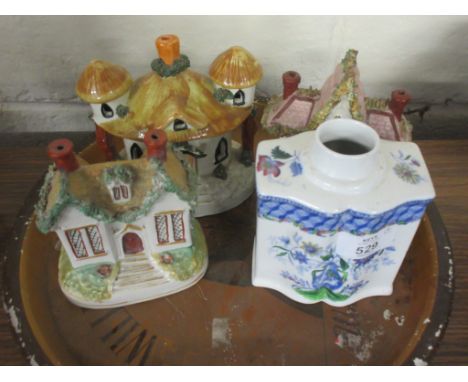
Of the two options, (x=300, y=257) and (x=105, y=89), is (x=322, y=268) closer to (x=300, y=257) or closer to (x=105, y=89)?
(x=300, y=257)

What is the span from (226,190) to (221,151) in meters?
0.07

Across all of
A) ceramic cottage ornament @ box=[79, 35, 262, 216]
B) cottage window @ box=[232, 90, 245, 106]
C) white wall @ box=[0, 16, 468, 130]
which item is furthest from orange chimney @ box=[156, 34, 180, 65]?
white wall @ box=[0, 16, 468, 130]

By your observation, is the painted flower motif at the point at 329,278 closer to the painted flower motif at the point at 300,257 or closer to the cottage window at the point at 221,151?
the painted flower motif at the point at 300,257

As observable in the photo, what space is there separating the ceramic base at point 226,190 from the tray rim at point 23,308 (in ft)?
0.97

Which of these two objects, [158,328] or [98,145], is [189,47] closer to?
[98,145]

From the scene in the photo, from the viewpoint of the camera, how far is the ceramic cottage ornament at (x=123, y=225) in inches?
22.9

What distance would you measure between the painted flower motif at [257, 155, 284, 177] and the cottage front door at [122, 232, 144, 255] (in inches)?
8.6

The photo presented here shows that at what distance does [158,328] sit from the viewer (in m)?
0.71

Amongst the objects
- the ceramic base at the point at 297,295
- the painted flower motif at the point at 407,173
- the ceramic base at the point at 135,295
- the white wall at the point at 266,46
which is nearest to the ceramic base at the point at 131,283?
the ceramic base at the point at 135,295

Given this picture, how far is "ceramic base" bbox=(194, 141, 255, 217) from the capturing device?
0.83 meters

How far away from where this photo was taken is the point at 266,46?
0.93 m

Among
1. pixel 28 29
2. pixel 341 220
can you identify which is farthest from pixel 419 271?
pixel 28 29

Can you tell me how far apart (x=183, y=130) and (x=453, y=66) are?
63cm

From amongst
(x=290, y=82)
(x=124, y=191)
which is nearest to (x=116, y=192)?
(x=124, y=191)
